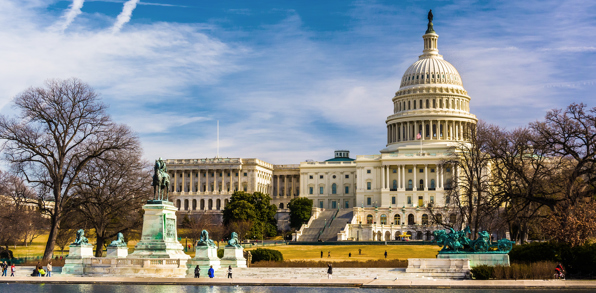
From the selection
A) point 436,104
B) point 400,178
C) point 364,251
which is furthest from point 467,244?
point 436,104

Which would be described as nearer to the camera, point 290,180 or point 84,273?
point 84,273

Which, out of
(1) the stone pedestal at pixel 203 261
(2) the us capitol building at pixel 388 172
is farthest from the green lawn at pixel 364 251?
(2) the us capitol building at pixel 388 172

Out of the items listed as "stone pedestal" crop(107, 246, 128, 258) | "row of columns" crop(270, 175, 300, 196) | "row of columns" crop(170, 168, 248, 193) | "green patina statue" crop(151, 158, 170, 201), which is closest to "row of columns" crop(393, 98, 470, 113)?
"row of columns" crop(270, 175, 300, 196)

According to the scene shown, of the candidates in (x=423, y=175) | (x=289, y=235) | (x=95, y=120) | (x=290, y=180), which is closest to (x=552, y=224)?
(x=95, y=120)

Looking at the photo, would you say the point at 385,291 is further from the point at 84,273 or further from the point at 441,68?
the point at 441,68

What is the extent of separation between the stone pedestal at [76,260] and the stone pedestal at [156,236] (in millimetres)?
3154

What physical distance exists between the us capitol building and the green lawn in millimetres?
39497

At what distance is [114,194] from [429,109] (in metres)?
95.1

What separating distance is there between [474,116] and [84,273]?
11899cm

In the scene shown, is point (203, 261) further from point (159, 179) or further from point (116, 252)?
point (159, 179)

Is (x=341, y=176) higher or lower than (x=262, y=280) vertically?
higher

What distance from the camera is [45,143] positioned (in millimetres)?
58875

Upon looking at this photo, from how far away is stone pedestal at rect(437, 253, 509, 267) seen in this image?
145 ft

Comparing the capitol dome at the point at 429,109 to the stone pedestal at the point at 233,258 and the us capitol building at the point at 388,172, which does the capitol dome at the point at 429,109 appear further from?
the stone pedestal at the point at 233,258
